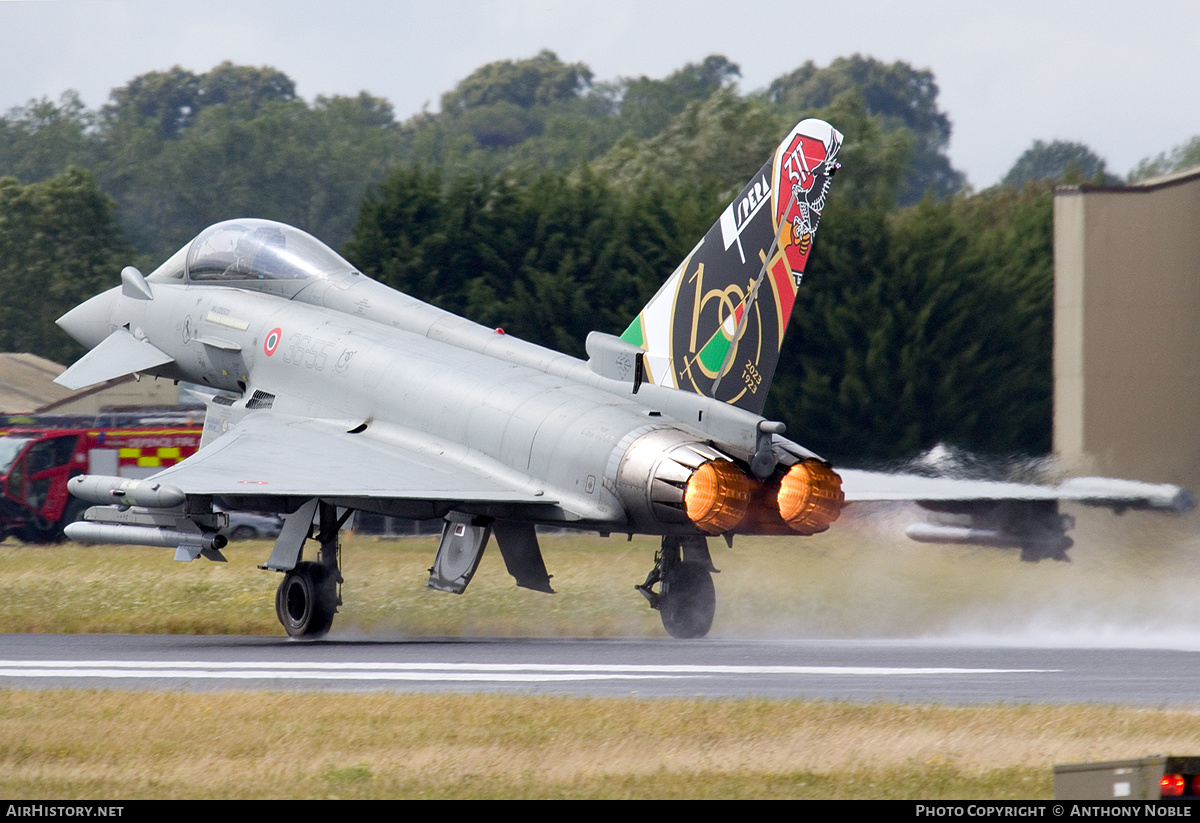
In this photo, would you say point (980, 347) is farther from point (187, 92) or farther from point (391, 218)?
point (187, 92)

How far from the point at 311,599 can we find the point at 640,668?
5289mm

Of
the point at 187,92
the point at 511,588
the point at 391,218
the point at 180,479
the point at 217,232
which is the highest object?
the point at 187,92

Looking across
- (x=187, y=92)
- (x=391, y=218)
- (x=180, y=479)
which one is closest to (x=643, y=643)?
(x=180, y=479)

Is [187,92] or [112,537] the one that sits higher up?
[187,92]

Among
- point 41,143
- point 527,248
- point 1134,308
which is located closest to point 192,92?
point 41,143

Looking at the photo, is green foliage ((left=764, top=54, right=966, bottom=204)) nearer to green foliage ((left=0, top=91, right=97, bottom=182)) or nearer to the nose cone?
green foliage ((left=0, top=91, right=97, bottom=182))

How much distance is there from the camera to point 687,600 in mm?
18109

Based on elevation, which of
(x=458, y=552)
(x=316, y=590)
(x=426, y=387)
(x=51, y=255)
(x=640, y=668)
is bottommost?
(x=640, y=668)

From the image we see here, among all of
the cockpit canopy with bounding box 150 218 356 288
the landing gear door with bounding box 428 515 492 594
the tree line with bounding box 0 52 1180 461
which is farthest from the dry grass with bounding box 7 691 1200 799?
the tree line with bounding box 0 52 1180 461

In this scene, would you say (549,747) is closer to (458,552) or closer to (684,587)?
(458,552)

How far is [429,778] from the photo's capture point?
9.33 m

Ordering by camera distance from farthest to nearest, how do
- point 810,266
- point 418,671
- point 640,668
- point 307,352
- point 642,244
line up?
point 642,244
point 810,266
point 307,352
point 418,671
point 640,668

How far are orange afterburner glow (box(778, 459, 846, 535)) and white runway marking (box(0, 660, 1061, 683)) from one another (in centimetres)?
202
